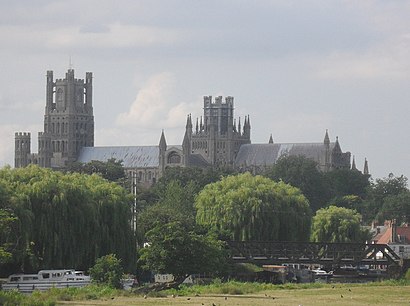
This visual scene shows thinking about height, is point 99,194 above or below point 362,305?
above

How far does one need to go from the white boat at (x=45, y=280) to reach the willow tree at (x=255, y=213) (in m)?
34.3

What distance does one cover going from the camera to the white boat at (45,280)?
93.9 meters

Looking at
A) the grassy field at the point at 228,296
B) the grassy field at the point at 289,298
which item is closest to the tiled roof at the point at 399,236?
the grassy field at the point at 228,296

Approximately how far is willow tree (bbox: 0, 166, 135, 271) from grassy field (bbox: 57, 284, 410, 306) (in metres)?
12.3

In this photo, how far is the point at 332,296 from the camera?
9112cm

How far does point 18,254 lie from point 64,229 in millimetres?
6979

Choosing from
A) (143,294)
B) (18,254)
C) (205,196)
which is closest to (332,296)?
(143,294)

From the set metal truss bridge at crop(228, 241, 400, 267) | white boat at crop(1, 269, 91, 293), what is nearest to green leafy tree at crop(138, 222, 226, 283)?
white boat at crop(1, 269, 91, 293)

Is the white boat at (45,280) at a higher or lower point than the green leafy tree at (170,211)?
lower

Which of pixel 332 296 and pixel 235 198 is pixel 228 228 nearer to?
pixel 235 198

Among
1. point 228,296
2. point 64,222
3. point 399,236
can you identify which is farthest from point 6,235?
point 399,236

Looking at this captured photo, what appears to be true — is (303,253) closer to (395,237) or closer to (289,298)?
(289,298)

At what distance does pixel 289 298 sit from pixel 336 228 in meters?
69.6

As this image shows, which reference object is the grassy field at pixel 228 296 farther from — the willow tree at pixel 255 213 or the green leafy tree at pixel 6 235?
the willow tree at pixel 255 213
